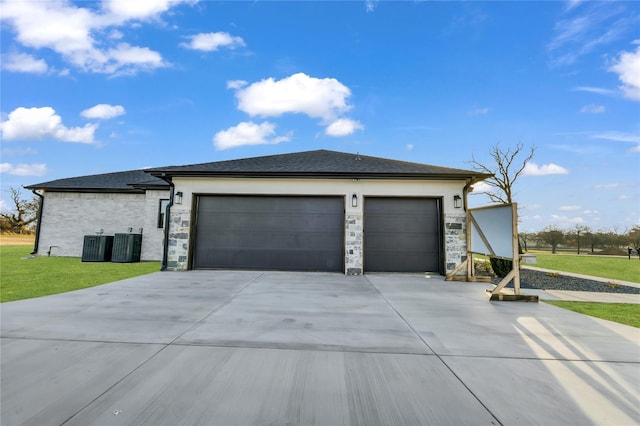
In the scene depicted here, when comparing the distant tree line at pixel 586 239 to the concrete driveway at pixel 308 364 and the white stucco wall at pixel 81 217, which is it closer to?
the concrete driveway at pixel 308 364

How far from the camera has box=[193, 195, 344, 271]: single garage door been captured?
8086 mm

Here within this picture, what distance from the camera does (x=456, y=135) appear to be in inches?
497

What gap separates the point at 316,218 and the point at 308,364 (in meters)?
6.06

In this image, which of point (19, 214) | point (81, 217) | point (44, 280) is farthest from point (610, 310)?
point (19, 214)

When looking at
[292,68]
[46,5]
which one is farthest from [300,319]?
[292,68]

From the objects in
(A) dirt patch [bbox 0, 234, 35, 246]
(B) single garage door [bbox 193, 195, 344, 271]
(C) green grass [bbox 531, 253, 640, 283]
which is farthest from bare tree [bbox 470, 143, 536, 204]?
(A) dirt patch [bbox 0, 234, 35, 246]

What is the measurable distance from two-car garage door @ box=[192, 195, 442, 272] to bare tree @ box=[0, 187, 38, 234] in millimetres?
28397

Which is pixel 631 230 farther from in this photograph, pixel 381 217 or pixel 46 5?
pixel 46 5

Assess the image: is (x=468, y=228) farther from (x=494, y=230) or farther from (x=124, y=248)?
(x=124, y=248)

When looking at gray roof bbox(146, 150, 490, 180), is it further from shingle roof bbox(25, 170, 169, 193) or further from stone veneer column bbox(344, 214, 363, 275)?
shingle roof bbox(25, 170, 169, 193)

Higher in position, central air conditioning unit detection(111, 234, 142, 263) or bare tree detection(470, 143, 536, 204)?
bare tree detection(470, 143, 536, 204)

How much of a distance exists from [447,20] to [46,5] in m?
12.8

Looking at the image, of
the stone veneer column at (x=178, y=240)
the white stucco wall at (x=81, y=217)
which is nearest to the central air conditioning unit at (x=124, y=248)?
the white stucco wall at (x=81, y=217)

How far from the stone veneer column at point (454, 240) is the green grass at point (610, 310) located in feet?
8.76
